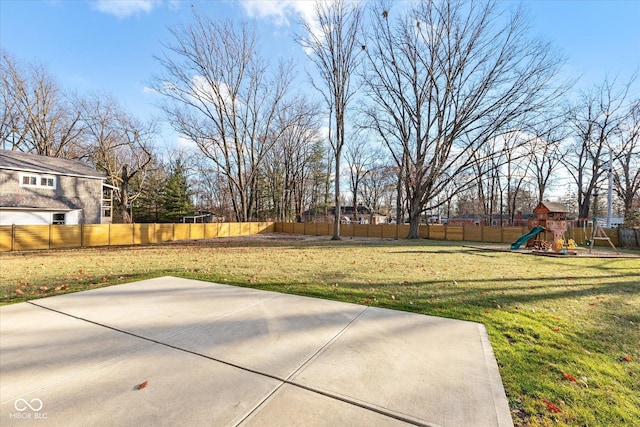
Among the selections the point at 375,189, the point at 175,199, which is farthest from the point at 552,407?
the point at 375,189

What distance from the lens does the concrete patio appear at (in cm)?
185

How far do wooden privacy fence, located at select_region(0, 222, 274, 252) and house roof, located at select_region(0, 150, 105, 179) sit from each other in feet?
21.4

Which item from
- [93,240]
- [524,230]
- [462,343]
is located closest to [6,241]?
[93,240]

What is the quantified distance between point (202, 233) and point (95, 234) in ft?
25.7

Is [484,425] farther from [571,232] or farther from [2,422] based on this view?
[571,232]

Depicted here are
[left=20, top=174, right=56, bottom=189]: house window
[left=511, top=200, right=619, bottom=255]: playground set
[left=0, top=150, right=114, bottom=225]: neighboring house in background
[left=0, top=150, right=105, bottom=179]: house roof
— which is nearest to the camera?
[left=511, top=200, right=619, bottom=255]: playground set

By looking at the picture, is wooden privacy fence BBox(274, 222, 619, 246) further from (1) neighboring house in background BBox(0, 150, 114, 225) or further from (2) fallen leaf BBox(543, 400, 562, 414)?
(2) fallen leaf BBox(543, 400, 562, 414)

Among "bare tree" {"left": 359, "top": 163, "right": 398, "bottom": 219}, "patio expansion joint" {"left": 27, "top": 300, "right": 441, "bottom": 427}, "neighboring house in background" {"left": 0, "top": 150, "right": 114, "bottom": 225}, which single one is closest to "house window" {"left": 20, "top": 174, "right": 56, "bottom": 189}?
"neighboring house in background" {"left": 0, "top": 150, "right": 114, "bottom": 225}

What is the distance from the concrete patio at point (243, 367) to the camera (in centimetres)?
185

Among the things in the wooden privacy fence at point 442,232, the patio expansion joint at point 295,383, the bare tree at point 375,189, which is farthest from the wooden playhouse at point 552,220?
the bare tree at point 375,189

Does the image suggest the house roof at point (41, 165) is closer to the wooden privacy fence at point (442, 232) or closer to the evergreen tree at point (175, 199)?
the evergreen tree at point (175, 199)

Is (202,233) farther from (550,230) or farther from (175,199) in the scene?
(550,230)

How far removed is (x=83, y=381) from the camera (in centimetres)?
220

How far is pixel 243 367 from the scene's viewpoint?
7.95ft
